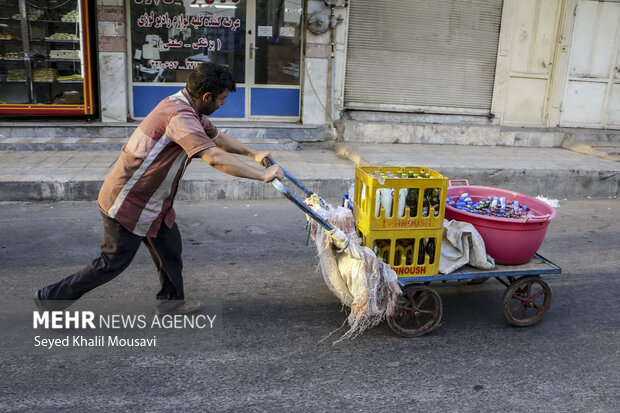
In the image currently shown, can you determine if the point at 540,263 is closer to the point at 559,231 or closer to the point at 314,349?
the point at 314,349

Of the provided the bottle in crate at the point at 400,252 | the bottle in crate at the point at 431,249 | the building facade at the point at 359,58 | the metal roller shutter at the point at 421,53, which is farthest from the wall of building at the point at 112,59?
the bottle in crate at the point at 431,249

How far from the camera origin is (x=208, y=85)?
11.5 ft

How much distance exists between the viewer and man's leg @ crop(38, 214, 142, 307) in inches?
142

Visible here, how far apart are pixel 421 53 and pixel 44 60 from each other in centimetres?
672

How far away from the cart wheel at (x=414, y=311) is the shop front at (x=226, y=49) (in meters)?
7.19

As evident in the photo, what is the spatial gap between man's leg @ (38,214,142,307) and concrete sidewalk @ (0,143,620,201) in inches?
145

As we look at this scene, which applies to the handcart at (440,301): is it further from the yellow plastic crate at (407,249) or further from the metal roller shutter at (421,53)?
the metal roller shutter at (421,53)

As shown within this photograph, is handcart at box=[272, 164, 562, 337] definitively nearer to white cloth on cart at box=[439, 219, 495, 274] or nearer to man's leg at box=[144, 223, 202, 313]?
white cloth on cart at box=[439, 219, 495, 274]

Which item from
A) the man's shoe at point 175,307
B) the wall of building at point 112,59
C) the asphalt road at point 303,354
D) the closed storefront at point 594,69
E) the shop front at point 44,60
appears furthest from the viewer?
the closed storefront at point 594,69

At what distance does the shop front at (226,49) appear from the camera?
9.89 m

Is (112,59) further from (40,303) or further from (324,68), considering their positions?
(40,303)

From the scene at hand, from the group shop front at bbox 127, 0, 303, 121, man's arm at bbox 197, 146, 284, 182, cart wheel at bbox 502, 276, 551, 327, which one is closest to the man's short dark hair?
man's arm at bbox 197, 146, 284, 182

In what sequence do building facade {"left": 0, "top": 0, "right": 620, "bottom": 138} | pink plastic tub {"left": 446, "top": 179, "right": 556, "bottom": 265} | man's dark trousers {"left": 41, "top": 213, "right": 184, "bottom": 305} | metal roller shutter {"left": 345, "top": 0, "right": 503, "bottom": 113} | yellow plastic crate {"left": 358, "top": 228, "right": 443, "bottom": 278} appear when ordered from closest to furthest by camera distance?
man's dark trousers {"left": 41, "top": 213, "right": 184, "bottom": 305}
yellow plastic crate {"left": 358, "top": 228, "right": 443, "bottom": 278}
pink plastic tub {"left": 446, "top": 179, "right": 556, "bottom": 265}
building facade {"left": 0, "top": 0, "right": 620, "bottom": 138}
metal roller shutter {"left": 345, "top": 0, "right": 503, "bottom": 113}

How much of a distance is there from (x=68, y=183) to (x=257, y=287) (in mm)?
3644
